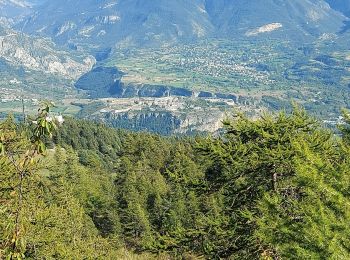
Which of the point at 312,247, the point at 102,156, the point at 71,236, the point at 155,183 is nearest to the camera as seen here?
the point at 312,247

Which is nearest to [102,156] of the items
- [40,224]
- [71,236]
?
[71,236]

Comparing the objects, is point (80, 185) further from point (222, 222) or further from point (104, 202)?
point (222, 222)

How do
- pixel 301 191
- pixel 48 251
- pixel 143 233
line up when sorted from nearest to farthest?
1. pixel 301 191
2. pixel 48 251
3. pixel 143 233

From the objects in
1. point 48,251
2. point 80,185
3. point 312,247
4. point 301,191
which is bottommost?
point 80,185

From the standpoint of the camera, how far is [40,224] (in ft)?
75.8

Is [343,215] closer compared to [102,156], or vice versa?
[343,215]

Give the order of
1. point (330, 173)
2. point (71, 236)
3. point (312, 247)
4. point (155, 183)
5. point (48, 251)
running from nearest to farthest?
point (312, 247), point (330, 173), point (48, 251), point (71, 236), point (155, 183)

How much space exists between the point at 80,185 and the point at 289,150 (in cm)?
4172

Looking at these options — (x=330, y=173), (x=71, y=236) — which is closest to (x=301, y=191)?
(x=330, y=173)

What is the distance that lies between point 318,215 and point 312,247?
0.79m

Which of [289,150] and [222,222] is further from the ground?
[289,150]

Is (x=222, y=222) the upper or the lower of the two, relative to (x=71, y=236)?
upper

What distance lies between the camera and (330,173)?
43.0 ft

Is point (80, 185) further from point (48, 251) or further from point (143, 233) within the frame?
point (48, 251)
